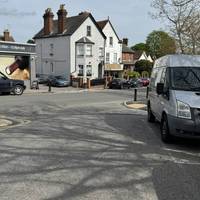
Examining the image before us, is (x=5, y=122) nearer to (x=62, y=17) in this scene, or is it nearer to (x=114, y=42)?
(x=62, y=17)

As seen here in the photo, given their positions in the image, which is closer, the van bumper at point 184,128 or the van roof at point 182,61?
the van bumper at point 184,128

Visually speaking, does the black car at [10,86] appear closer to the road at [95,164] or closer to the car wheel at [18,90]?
the car wheel at [18,90]

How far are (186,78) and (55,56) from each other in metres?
49.2

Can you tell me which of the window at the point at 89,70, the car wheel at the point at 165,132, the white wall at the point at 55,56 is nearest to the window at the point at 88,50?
the window at the point at 89,70

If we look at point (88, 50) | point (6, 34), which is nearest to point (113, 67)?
point (88, 50)

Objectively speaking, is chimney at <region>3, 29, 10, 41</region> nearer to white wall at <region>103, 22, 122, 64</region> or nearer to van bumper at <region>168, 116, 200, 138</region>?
white wall at <region>103, 22, 122, 64</region>

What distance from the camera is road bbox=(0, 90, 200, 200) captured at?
594 centimetres

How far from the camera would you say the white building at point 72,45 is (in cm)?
5619

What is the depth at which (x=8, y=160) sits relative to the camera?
7.78 metres

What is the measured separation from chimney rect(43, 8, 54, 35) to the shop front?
1845 centimetres

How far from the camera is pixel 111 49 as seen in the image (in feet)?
212

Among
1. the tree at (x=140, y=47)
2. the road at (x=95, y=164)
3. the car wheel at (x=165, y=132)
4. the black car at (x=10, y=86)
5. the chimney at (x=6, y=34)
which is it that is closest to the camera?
the road at (x=95, y=164)

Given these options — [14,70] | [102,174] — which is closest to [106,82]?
[14,70]

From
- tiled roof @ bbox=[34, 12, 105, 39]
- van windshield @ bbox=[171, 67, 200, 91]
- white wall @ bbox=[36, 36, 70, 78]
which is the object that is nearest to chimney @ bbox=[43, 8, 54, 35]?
tiled roof @ bbox=[34, 12, 105, 39]
